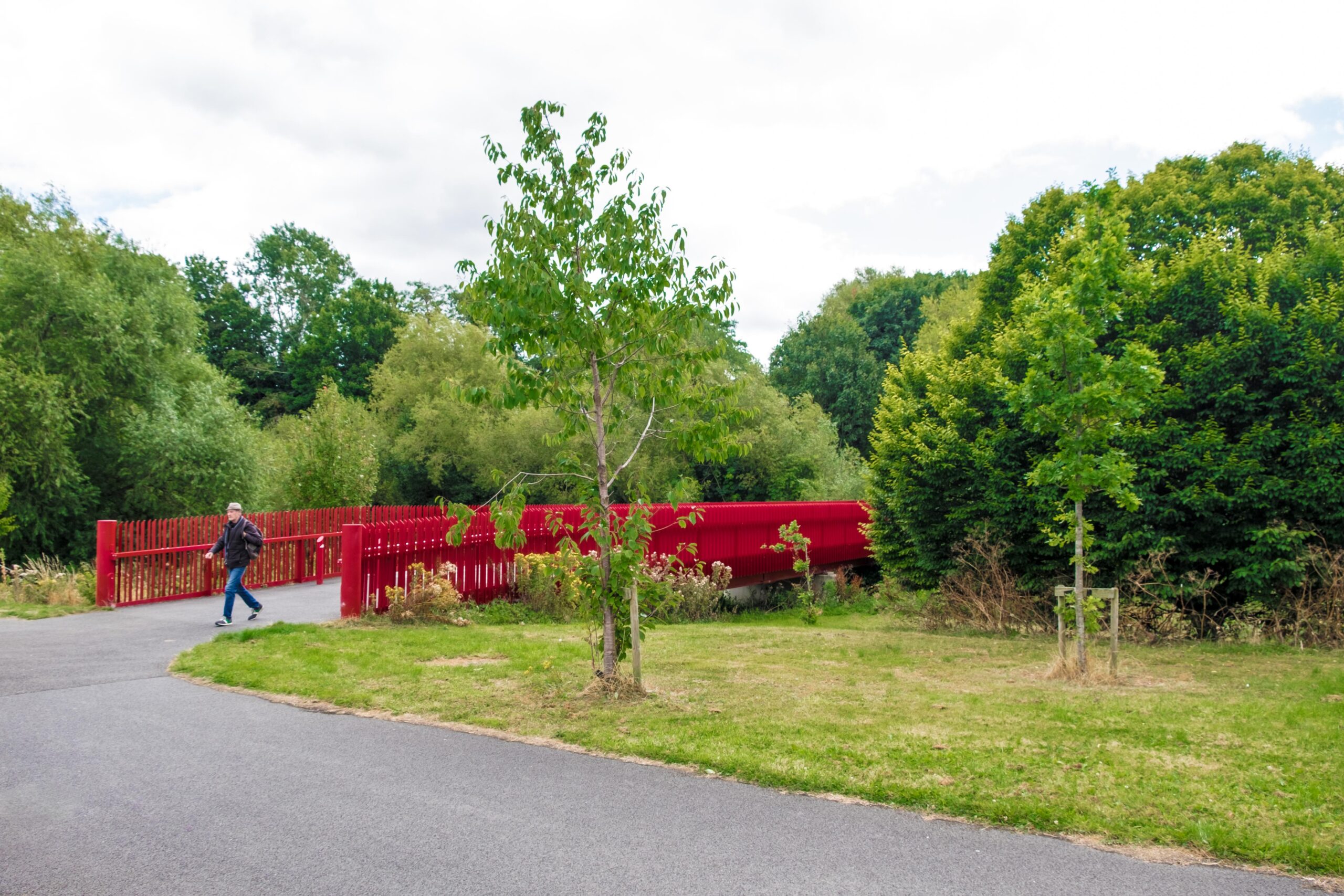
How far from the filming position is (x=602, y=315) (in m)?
7.40

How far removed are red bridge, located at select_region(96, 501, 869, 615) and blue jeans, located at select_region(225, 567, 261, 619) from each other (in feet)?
3.84

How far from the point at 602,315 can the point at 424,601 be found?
243 inches

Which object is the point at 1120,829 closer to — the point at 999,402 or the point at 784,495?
the point at 999,402

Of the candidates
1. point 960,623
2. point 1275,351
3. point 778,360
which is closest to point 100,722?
point 960,623

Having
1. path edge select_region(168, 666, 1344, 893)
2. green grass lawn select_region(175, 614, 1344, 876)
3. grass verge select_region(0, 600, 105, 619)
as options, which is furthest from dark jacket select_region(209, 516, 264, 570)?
path edge select_region(168, 666, 1344, 893)

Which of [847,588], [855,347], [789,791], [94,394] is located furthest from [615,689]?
[855,347]

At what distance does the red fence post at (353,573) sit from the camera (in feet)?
38.3

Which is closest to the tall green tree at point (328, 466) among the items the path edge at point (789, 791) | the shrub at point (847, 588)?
the shrub at point (847, 588)

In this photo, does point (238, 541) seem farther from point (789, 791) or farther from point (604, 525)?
point (789, 791)

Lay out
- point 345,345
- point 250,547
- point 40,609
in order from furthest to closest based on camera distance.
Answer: point 345,345 → point 40,609 → point 250,547

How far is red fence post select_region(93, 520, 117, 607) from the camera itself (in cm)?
1293

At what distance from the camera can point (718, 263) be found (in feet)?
24.4

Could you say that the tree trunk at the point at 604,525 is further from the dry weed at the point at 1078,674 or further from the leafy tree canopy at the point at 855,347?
the leafy tree canopy at the point at 855,347

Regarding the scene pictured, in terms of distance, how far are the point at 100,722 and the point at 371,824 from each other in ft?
10.8
